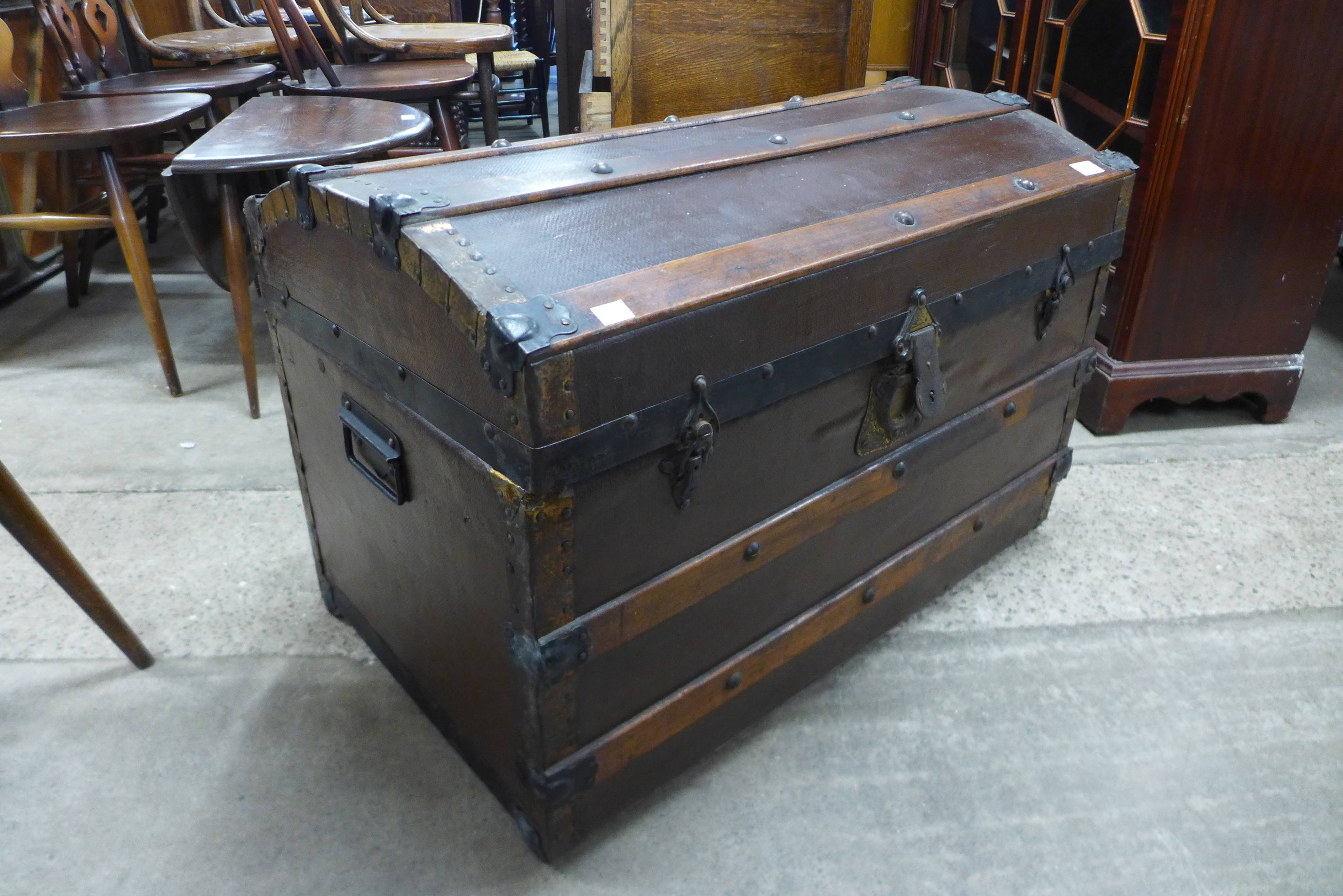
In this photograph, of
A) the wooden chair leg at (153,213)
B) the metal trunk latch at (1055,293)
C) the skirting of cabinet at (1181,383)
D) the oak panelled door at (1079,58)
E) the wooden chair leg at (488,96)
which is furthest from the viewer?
the wooden chair leg at (153,213)

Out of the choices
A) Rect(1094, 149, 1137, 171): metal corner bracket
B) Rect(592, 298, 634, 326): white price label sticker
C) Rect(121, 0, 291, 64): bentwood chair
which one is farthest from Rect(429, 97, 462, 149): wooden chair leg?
Rect(592, 298, 634, 326): white price label sticker

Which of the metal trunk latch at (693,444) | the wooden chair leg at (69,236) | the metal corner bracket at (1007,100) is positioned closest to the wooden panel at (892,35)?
the metal corner bracket at (1007,100)

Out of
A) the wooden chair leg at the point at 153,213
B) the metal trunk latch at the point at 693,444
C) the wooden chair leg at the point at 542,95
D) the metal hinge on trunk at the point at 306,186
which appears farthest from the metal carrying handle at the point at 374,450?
the wooden chair leg at the point at 542,95

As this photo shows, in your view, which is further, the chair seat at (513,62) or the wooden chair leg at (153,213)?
the chair seat at (513,62)

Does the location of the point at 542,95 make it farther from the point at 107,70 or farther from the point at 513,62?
the point at 107,70

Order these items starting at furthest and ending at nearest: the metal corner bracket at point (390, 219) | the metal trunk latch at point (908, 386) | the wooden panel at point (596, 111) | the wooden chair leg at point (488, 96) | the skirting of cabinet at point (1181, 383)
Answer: the wooden chair leg at point (488, 96), the wooden panel at point (596, 111), the skirting of cabinet at point (1181, 383), the metal trunk latch at point (908, 386), the metal corner bracket at point (390, 219)

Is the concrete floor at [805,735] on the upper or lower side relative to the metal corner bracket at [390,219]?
lower

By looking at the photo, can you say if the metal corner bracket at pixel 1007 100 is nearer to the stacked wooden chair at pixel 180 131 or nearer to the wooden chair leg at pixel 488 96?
the stacked wooden chair at pixel 180 131

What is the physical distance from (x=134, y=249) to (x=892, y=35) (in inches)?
95.4

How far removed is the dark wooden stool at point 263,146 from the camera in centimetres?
181

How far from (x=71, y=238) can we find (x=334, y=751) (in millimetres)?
2446

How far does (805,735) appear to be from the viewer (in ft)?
4.79

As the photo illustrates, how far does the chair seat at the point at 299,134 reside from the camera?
1.80m

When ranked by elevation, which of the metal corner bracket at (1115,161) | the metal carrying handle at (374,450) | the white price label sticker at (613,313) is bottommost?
the metal carrying handle at (374,450)
